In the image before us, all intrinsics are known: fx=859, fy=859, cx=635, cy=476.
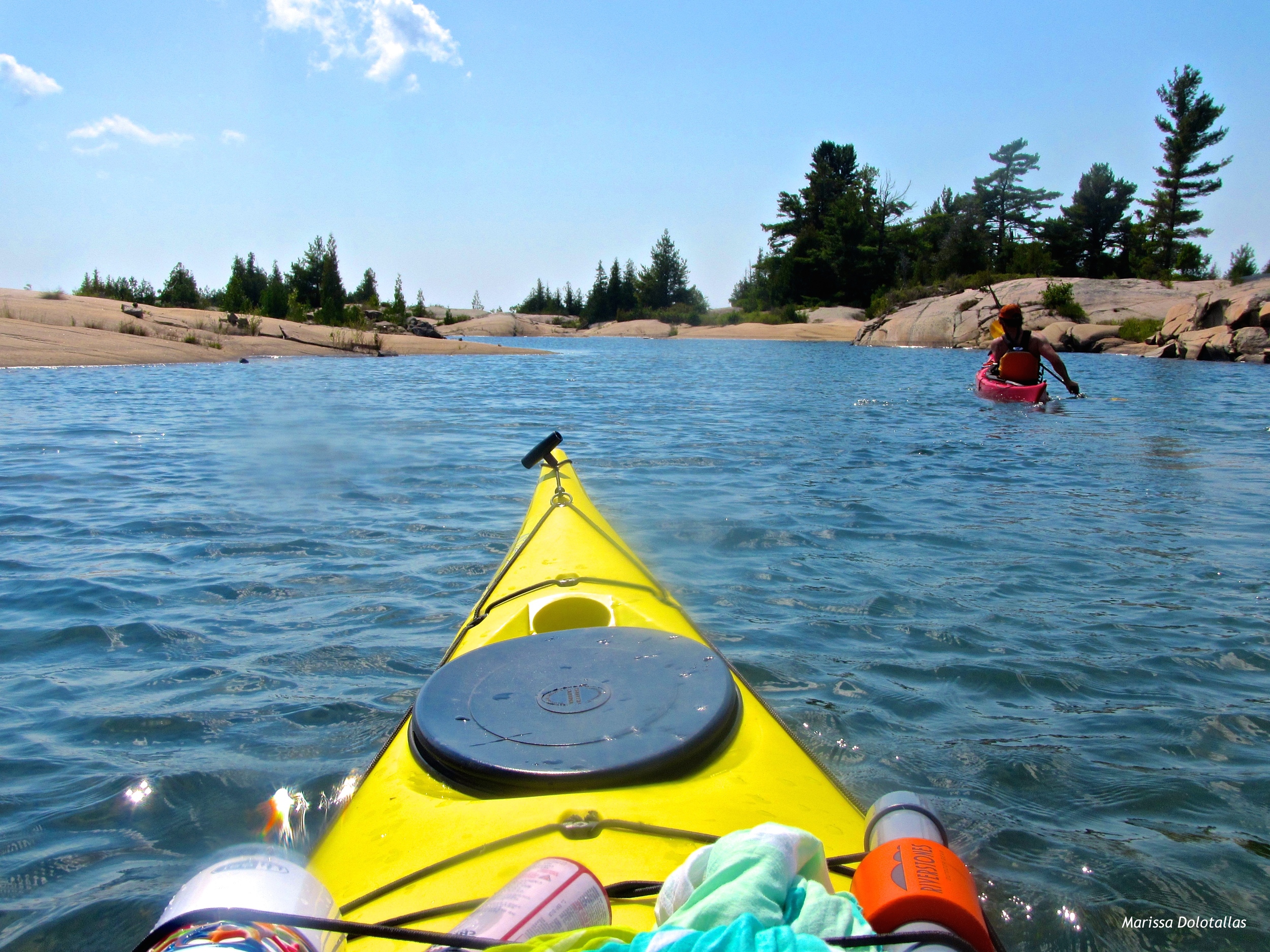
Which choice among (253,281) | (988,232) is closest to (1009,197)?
(988,232)

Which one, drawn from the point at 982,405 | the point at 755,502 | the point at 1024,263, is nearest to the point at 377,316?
the point at 1024,263

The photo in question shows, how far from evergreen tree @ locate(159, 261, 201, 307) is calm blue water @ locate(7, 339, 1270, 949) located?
90.8ft

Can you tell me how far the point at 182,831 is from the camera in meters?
2.39

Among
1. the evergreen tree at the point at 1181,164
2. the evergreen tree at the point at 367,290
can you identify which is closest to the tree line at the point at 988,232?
the evergreen tree at the point at 1181,164

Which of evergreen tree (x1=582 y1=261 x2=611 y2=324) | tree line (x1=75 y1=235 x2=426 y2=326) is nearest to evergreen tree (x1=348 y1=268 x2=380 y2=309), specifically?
tree line (x1=75 y1=235 x2=426 y2=326)

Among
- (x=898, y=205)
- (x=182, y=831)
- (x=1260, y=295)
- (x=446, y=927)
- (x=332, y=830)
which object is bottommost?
(x=182, y=831)

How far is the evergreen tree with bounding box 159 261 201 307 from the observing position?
32.9 m

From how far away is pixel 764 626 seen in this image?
3.79 metres

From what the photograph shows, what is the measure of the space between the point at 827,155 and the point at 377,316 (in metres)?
28.9

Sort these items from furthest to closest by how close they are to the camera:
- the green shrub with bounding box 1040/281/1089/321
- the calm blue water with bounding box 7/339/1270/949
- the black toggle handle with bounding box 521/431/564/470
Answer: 1. the green shrub with bounding box 1040/281/1089/321
2. the black toggle handle with bounding box 521/431/564/470
3. the calm blue water with bounding box 7/339/1270/949

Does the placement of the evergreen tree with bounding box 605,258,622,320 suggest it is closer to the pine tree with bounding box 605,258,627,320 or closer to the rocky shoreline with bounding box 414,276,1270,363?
the pine tree with bounding box 605,258,627,320

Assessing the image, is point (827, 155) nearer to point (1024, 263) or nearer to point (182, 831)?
point (1024, 263)

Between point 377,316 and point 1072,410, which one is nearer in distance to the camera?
point 1072,410

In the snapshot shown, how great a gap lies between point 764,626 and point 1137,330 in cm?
2525
